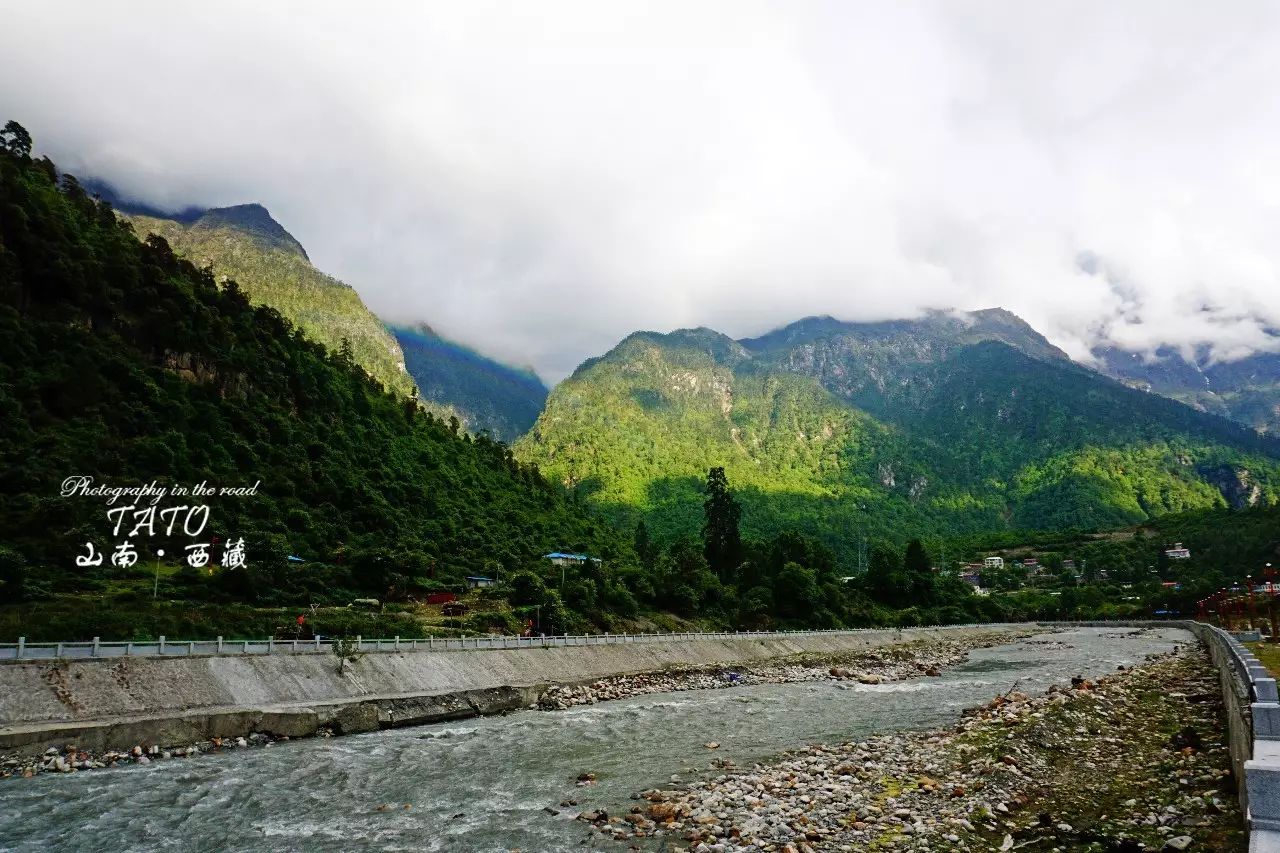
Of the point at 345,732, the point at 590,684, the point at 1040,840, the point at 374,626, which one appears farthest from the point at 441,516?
the point at 1040,840

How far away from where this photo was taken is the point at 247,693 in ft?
123

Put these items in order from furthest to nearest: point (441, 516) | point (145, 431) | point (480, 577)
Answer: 1. point (441, 516)
2. point (480, 577)
3. point (145, 431)

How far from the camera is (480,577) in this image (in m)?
93.6

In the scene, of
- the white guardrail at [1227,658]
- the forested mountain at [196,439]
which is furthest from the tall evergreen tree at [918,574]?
the forested mountain at [196,439]

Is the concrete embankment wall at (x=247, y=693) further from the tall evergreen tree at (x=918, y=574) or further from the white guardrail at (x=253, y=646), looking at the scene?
the tall evergreen tree at (x=918, y=574)

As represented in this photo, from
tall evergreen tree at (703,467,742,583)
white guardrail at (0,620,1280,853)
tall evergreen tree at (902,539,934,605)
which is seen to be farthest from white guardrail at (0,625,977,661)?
tall evergreen tree at (902,539,934,605)

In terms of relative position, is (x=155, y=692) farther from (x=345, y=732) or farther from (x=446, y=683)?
(x=446, y=683)

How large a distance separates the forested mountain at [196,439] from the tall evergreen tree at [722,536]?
1804 cm

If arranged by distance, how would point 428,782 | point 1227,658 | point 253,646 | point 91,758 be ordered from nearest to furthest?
point 428,782 → point 91,758 → point 1227,658 → point 253,646

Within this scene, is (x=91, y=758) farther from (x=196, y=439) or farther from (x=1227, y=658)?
(x=196, y=439)

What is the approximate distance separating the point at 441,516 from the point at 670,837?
99948mm

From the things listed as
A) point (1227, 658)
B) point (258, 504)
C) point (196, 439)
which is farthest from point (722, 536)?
point (1227, 658)

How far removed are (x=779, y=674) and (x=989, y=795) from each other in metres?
52.8

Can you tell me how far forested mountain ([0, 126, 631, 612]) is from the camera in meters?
64.9
